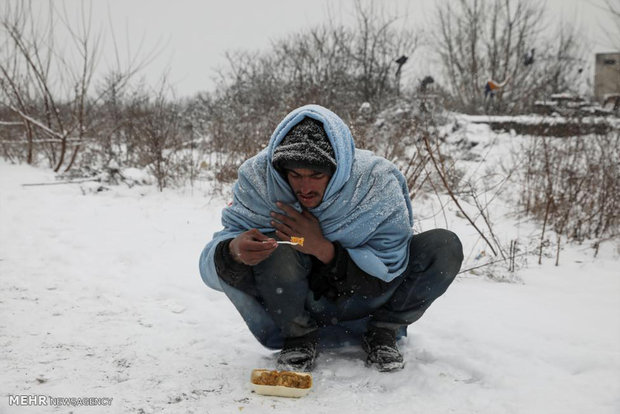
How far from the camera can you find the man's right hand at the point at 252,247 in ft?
4.77

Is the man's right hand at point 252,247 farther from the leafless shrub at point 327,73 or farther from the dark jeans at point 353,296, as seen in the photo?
the leafless shrub at point 327,73

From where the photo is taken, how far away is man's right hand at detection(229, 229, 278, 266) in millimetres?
1454

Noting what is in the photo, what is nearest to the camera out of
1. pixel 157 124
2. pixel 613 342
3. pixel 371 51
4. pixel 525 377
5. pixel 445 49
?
pixel 525 377

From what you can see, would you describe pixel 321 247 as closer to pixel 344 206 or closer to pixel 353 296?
pixel 344 206

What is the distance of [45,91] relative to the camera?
6.27 meters

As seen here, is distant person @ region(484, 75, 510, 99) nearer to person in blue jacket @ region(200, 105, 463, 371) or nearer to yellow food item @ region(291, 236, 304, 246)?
person in blue jacket @ region(200, 105, 463, 371)

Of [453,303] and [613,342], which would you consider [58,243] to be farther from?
→ [613,342]

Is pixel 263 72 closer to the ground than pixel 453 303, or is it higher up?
higher up

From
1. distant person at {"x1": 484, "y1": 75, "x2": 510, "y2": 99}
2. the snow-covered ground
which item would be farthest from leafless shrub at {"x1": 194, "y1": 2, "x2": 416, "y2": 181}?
the snow-covered ground

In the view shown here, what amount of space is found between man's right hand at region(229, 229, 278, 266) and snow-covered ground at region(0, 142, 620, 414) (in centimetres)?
47

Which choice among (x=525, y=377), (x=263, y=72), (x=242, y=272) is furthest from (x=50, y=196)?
(x=263, y=72)

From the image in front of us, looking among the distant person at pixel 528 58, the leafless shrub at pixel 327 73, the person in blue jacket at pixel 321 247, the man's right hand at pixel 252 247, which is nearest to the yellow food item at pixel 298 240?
the person in blue jacket at pixel 321 247

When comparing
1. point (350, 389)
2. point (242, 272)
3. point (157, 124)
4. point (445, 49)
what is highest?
point (445, 49)

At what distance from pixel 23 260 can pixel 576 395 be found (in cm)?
303
